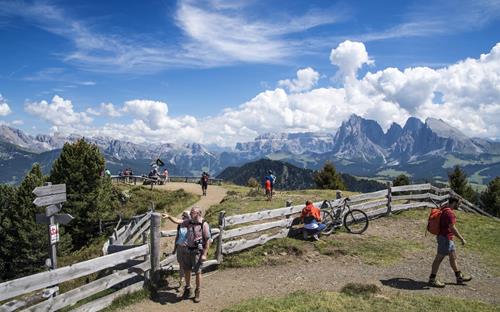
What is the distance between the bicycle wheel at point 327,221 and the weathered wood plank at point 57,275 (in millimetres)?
8850

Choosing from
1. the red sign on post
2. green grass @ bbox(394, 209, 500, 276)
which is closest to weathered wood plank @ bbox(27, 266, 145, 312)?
the red sign on post

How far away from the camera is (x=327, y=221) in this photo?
58.6 ft

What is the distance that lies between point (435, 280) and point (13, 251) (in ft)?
141

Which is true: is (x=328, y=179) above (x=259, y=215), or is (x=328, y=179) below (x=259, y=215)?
below

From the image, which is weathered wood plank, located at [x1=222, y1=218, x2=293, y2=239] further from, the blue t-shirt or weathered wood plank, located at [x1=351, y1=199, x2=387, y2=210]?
weathered wood plank, located at [x1=351, y1=199, x2=387, y2=210]

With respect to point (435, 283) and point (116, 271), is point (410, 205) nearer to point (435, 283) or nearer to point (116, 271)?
point (435, 283)

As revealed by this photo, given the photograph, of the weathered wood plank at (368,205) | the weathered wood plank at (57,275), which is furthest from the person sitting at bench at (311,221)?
the weathered wood plank at (57,275)

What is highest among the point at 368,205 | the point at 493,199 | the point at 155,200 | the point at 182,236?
the point at 182,236

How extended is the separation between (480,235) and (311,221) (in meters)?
9.51

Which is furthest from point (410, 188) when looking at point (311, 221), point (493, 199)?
point (493, 199)

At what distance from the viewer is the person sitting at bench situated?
1619 cm

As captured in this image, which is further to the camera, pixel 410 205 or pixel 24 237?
pixel 24 237

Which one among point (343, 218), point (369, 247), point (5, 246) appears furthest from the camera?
point (5, 246)

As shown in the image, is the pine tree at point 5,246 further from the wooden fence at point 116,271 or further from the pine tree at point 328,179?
the pine tree at point 328,179
